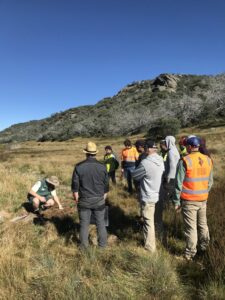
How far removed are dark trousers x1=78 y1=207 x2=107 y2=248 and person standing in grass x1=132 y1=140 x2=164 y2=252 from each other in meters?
0.72

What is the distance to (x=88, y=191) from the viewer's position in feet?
17.8

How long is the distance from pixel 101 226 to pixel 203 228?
5.54 ft

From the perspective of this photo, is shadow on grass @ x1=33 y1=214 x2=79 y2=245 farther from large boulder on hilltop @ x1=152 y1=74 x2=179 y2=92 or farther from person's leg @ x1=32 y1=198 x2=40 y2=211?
large boulder on hilltop @ x1=152 y1=74 x2=179 y2=92

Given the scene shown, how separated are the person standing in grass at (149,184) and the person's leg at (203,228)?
29.6 inches

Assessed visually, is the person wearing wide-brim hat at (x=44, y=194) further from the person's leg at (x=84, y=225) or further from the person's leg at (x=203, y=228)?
the person's leg at (x=203, y=228)

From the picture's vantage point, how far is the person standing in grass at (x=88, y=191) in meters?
5.40

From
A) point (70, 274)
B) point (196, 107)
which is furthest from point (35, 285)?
point (196, 107)

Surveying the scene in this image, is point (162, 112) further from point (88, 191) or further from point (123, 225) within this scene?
point (88, 191)

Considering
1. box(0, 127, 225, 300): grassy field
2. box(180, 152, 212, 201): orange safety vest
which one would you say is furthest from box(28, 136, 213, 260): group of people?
box(0, 127, 225, 300): grassy field

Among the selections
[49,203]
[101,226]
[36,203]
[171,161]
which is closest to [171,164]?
[171,161]

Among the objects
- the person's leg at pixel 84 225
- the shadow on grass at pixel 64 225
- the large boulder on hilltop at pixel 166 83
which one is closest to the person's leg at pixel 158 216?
the person's leg at pixel 84 225

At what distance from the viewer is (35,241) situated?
5.96m

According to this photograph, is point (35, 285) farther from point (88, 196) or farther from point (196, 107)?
point (196, 107)

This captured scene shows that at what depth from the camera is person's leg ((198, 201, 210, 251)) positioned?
16.6 feet
